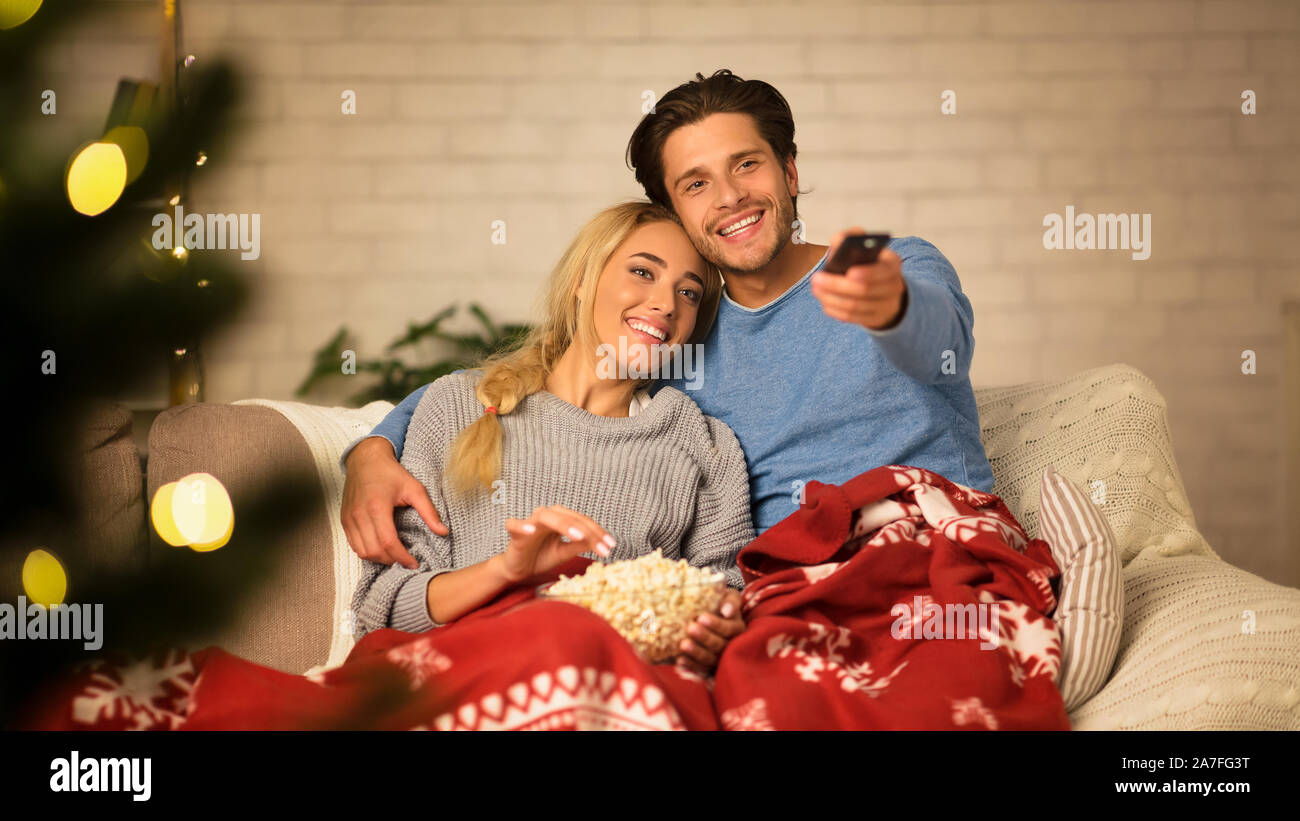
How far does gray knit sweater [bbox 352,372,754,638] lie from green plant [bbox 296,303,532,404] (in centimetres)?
127

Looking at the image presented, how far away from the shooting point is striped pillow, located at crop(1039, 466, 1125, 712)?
122 cm

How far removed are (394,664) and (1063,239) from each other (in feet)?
10.5

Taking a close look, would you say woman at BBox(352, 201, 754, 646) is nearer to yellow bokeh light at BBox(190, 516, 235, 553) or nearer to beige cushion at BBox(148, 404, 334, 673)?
beige cushion at BBox(148, 404, 334, 673)

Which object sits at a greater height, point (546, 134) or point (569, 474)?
point (546, 134)

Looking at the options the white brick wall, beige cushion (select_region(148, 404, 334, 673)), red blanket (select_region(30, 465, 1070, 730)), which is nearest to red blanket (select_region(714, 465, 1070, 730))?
red blanket (select_region(30, 465, 1070, 730))

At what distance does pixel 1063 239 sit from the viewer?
318 centimetres

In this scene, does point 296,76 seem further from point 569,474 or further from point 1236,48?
point 1236,48

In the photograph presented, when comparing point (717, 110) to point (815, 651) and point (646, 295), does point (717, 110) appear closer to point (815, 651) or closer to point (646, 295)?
point (646, 295)

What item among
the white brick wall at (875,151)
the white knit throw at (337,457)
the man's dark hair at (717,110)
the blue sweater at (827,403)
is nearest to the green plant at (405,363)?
the white brick wall at (875,151)

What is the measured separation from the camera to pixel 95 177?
13.0 inches

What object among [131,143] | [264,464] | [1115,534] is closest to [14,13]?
[131,143]

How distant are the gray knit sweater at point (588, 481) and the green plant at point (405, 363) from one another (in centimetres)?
127

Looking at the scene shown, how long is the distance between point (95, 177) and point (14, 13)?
6cm
